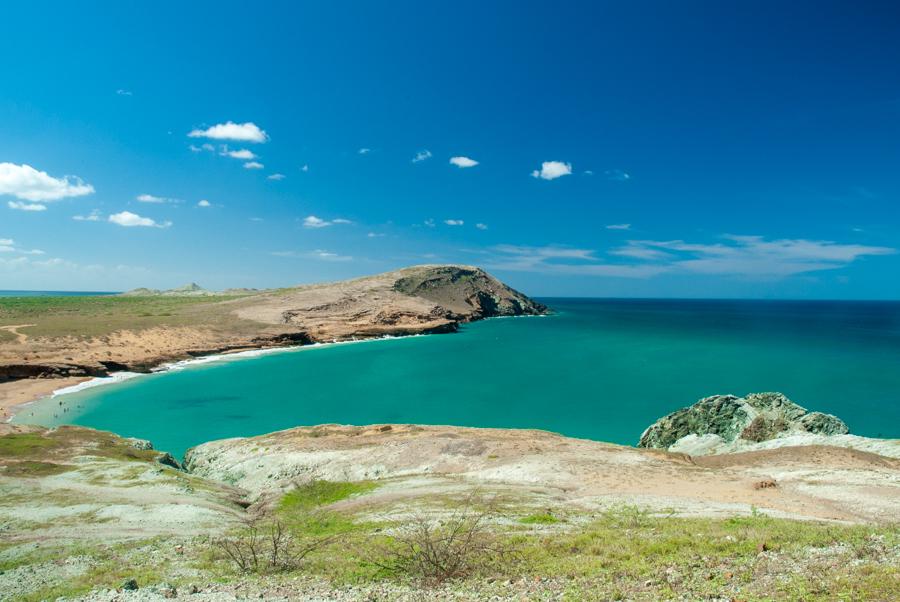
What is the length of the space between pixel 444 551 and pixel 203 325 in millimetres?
104107

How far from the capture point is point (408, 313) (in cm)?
14288

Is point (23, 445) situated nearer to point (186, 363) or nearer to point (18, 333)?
point (186, 363)

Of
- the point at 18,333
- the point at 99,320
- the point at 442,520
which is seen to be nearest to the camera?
the point at 442,520

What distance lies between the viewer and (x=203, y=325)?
337ft

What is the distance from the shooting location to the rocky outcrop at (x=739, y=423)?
109 feet

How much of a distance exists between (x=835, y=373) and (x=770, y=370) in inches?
308

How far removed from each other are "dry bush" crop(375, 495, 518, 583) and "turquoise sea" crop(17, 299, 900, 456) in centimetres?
2970

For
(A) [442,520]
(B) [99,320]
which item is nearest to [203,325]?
(B) [99,320]

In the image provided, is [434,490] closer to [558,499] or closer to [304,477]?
[558,499]

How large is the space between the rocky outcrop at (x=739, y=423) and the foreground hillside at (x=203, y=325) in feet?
207

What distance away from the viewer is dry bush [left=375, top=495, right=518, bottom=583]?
484 inches

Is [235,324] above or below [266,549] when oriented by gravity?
above

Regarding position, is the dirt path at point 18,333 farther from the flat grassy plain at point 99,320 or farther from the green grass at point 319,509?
the green grass at point 319,509


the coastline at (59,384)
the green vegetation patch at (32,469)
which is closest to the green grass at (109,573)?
the green vegetation patch at (32,469)
